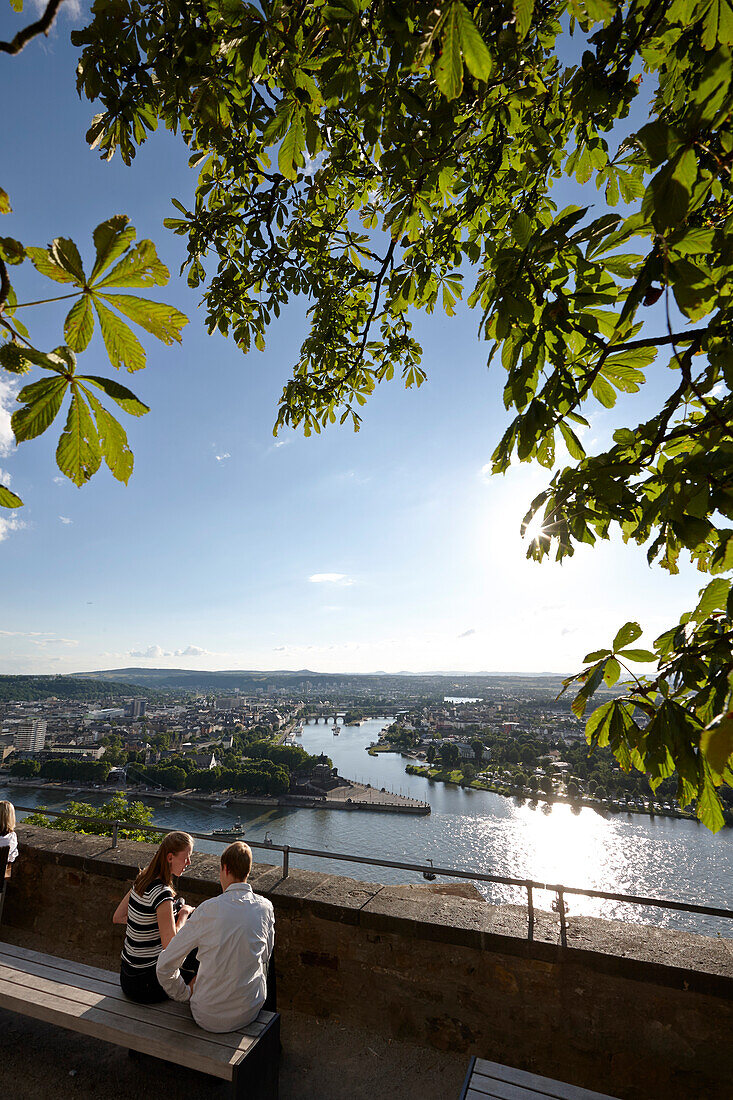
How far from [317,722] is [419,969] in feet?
213

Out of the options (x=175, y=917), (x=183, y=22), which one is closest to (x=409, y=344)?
(x=183, y=22)

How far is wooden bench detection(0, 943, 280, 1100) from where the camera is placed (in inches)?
65.8

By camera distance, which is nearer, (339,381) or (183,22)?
(183,22)

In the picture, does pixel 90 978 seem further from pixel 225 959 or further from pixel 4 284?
pixel 4 284

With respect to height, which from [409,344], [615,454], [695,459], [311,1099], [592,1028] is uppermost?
[409,344]

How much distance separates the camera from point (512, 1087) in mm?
1569

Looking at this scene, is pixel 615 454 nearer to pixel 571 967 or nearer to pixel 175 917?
pixel 571 967

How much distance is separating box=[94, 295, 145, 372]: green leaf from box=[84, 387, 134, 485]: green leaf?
0.09 meters

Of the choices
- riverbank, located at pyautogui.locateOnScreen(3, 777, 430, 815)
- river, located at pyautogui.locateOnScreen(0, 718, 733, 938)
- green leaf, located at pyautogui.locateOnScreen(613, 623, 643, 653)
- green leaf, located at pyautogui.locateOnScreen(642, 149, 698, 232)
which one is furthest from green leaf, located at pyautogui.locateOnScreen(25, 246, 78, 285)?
riverbank, located at pyautogui.locateOnScreen(3, 777, 430, 815)

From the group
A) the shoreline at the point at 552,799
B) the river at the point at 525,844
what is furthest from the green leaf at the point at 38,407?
the shoreline at the point at 552,799

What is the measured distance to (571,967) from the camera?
204 cm

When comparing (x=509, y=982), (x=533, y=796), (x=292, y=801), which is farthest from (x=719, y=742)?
(x=533, y=796)

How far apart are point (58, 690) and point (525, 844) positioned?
201 ft

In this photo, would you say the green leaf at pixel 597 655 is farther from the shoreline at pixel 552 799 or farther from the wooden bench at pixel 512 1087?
the shoreline at pixel 552 799
